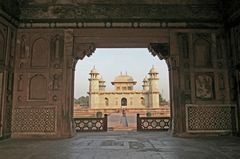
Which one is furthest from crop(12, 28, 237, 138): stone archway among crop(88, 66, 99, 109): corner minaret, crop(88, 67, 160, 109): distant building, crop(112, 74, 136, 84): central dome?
crop(112, 74, 136, 84): central dome

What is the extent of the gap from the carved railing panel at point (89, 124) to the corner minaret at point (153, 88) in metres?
23.6

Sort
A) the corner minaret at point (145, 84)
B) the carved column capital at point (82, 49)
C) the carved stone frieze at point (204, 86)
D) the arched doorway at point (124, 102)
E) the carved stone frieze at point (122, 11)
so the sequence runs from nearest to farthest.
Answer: the carved stone frieze at point (204, 86) → the carved stone frieze at point (122, 11) → the carved column capital at point (82, 49) → the arched doorway at point (124, 102) → the corner minaret at point (145, 84)

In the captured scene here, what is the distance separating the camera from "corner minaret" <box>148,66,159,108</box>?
3117 cm

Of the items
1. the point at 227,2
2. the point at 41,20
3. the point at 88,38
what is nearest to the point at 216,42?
the point at 227,2

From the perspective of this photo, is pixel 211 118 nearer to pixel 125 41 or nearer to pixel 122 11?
pixel 125 41

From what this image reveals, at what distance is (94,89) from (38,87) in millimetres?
25760

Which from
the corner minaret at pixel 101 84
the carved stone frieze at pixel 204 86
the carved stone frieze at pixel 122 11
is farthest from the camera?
the corner minaret at pixel 101 84

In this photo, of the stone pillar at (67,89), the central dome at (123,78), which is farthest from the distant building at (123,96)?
the stone pillar at (67,89)

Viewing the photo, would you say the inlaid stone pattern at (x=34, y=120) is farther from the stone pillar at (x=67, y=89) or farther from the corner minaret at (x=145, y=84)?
the corner minaret at (x=145, y=84)

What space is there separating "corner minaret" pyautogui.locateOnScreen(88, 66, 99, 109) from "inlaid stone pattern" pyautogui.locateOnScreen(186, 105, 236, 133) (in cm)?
2551

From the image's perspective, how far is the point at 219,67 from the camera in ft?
20.8

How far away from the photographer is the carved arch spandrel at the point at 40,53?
6258mm

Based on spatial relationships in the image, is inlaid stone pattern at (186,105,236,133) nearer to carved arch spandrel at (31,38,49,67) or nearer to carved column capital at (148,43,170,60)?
carved column capital at (148,43,170,60)

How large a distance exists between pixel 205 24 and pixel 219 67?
135 centimetres
